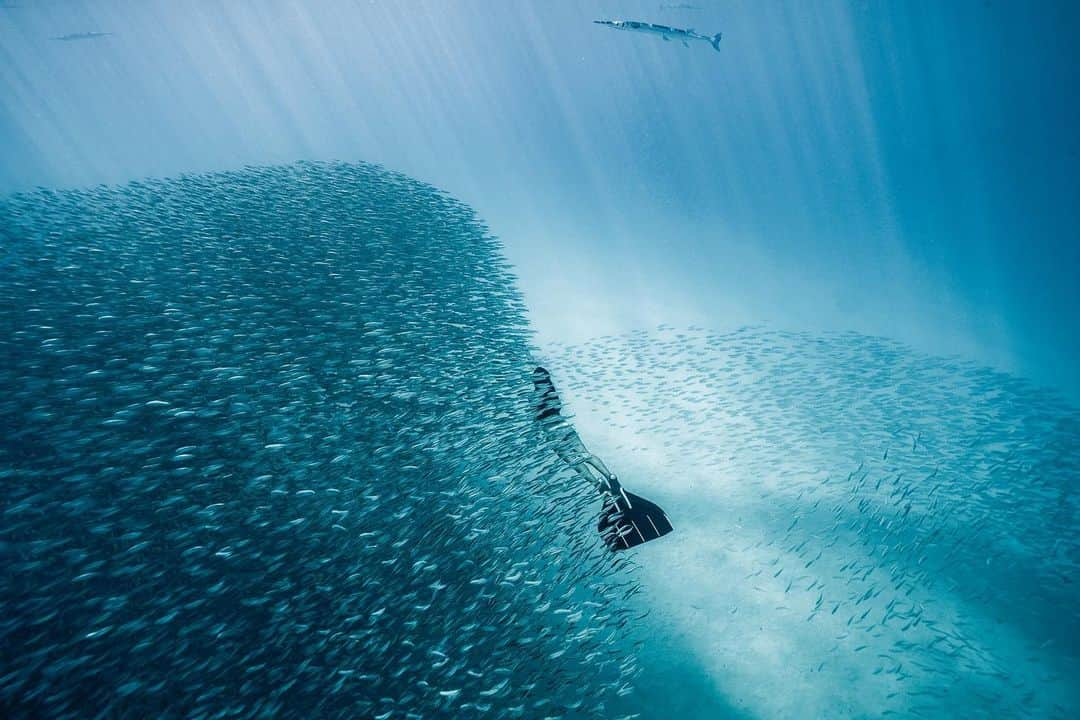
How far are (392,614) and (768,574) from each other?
6752 millimetres

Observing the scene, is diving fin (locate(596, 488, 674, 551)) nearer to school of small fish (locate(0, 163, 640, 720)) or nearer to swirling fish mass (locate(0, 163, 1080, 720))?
swirling fish mass (locate(0, 163, 1080, 720))

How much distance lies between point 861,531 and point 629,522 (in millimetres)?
5199

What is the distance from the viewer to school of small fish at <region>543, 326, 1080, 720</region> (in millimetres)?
7012

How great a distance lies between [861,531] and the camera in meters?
9.23

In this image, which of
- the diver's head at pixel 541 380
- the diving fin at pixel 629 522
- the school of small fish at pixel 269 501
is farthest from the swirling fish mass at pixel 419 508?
the diver's head at pixel 541 380

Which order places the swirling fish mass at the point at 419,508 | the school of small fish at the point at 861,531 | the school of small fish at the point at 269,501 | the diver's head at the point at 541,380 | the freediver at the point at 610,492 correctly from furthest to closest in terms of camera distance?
the diver's head at the point at 541,380
the freediver at the point at 610,492
the school of small fish at the point at 861,531
the swirling fish mass at the point at 419,508
the school of small fish at the point at 269,501

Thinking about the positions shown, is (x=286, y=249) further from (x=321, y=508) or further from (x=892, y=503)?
(x=892, y=503)

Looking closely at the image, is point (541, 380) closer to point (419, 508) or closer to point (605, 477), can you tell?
point (605, 477)

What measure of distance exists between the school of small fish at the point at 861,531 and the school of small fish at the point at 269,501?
2248 millimetres

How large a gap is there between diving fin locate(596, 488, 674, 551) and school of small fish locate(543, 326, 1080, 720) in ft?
4.46

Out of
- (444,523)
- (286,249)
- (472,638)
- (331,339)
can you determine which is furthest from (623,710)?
(286,249)

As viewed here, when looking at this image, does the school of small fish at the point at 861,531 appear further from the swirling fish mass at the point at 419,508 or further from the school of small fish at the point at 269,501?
the school of small fish at the point at 269,501

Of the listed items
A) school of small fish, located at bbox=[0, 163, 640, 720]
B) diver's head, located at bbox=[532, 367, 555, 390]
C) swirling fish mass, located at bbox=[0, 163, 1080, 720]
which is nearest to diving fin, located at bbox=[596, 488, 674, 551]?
swirling fish mass, located at bbox=[0, 163, 1080, 720]

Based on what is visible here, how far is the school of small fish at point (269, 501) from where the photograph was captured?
4.20m
